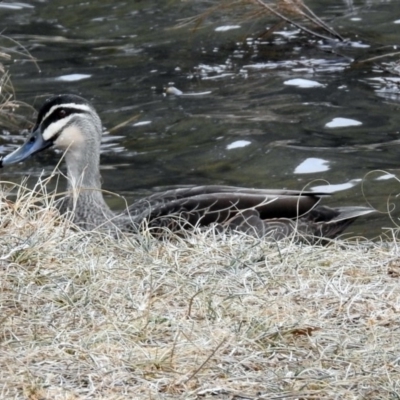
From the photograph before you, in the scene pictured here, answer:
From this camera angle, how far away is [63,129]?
816cm

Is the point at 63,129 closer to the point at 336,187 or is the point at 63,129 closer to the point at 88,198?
the point at 88,198

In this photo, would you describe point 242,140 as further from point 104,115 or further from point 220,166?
point 104,115

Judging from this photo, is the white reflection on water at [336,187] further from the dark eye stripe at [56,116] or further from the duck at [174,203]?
the dark eye stripe at [56,116]

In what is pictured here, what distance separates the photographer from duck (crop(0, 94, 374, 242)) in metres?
7.09

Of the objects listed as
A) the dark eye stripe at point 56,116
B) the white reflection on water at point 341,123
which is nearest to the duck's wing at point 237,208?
the dark eye stripe at point 56,116

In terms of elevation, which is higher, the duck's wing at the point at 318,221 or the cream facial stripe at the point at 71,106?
the cream facial stripe at the point at 71,106

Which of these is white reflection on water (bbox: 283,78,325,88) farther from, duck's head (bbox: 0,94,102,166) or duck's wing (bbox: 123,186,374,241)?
duck's wing (bbox: 123,186,374,241)

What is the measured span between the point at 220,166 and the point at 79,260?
213 inches

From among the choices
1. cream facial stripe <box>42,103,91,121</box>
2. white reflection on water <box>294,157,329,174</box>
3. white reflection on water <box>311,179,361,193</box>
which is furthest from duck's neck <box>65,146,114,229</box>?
white reflection on water <box>294,157,329,174</box>

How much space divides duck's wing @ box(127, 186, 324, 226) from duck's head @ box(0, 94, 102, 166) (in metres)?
0.99

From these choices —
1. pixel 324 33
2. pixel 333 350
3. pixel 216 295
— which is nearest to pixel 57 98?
pixel 216 295

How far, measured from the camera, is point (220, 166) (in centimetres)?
1007

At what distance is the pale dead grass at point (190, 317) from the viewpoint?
3.61 m

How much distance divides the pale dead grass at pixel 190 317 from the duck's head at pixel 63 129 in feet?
9.12
